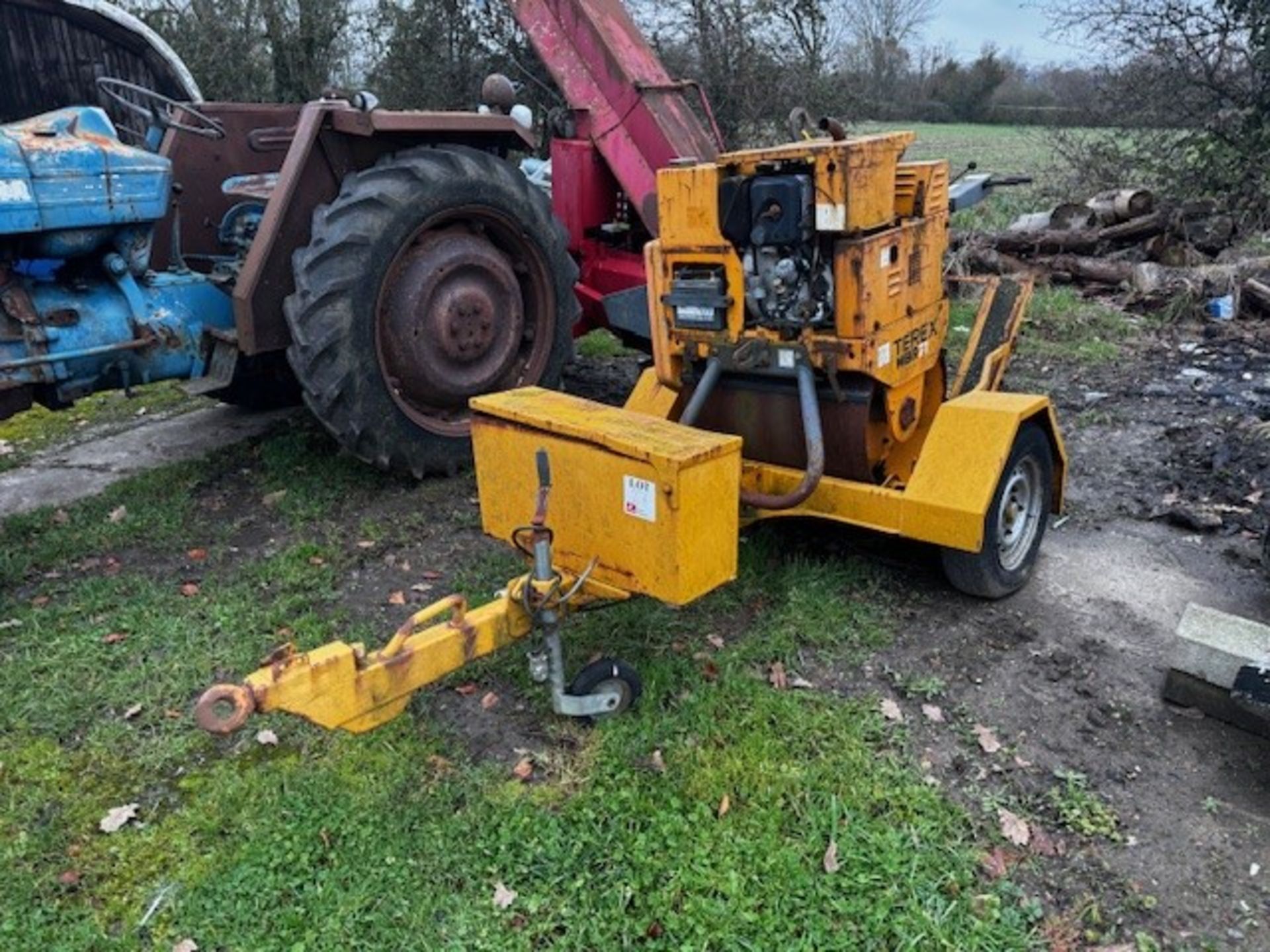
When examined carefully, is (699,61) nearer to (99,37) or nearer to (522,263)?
(99,37)

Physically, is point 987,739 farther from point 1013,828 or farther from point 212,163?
point 212,163

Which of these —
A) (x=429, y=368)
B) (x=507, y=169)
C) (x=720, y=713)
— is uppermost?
(x=507, y=169)

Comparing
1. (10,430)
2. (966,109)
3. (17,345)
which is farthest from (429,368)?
(966,109)

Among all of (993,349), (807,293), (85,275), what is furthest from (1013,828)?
(85,275)

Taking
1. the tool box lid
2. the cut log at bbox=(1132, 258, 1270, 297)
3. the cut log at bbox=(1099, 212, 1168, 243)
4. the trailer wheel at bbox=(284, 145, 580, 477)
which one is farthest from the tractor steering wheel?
the cut log at bbox=(1099, 212, 1168, 243)

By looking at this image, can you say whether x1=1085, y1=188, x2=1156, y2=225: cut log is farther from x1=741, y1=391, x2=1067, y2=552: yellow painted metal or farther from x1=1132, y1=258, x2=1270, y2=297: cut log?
x1=741, y1=391, x2=1067, y2=552: yellow painted metal

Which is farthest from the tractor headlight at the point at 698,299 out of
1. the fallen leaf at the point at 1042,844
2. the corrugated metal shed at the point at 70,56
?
the corrugated metal shed at the point at 70,56

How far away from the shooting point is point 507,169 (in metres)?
4.98

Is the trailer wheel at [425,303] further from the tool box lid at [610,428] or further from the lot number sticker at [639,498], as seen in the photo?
the lot number sticker at [639,498]

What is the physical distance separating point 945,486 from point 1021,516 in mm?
681

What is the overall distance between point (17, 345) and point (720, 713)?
3219 mm

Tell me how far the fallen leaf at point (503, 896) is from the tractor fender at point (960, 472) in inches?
71.2

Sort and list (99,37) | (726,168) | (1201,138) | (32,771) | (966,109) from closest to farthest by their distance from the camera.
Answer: (32,771) → (726,168) → (99,37) → (1201,138) → (966,109)

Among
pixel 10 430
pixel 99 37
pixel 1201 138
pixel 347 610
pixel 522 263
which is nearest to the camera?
pixel 347 610
